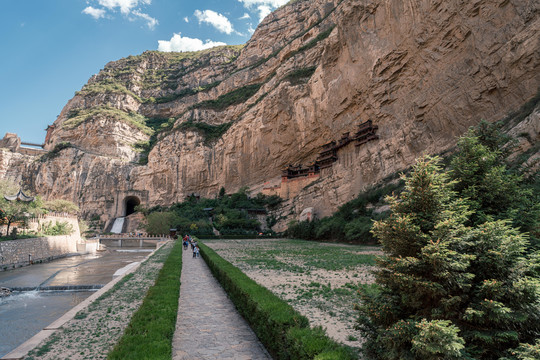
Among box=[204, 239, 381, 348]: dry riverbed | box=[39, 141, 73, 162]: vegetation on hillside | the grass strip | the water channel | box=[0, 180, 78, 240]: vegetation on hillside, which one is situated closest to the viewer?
the grass strip

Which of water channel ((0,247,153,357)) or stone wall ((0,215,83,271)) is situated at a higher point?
stone wall ((0,215,83,271))

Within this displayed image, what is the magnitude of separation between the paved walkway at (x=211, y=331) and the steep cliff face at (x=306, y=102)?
25.6 m

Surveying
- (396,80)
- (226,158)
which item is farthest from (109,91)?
(396,80)

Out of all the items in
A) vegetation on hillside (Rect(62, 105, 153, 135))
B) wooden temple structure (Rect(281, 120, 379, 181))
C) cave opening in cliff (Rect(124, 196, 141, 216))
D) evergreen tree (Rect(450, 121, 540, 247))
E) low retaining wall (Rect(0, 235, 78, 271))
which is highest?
vegetation on hillside (Rect(62, 105, 153, 135))

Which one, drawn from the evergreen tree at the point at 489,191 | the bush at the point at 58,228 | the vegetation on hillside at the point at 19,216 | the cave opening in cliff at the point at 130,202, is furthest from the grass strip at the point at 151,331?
the cave opening in cliff at the point at 130,202

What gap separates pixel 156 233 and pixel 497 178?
143 ft

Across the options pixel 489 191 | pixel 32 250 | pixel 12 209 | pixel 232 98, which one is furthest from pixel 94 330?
pixel 232 98

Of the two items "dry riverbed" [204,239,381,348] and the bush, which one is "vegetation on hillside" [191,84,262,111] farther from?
"dry riverbed" [204,239,381,348]

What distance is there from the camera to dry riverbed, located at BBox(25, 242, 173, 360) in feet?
15.1

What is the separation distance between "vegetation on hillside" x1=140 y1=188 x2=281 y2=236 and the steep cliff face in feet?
15.2

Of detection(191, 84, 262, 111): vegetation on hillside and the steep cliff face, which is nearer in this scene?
the steep cliff face

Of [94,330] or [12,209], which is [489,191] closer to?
[94,330]

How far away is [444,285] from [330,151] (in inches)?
1520

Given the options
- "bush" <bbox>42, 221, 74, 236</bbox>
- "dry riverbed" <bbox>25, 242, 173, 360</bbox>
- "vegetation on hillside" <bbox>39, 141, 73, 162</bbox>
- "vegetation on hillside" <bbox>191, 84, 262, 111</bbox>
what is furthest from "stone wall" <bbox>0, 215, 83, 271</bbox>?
"vegetation on hillside" <bbox>191, 84, 262, 111</bbox>
